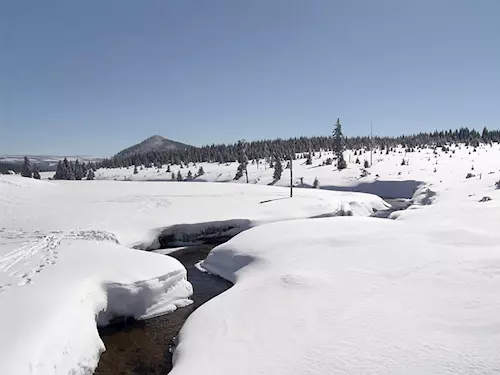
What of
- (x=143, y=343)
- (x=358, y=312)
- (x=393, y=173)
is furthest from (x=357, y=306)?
(x=393, y=173)

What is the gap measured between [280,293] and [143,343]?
5.02m

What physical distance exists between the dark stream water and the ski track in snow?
373cm

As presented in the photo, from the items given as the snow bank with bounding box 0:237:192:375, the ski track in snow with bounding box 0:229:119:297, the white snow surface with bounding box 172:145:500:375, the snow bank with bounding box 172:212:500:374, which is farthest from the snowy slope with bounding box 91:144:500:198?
Result: the snow bank with bounding box 0:237:192:375

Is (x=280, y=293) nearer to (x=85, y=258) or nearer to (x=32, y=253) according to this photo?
(x=85, y=258)

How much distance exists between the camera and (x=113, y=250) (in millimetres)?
17156

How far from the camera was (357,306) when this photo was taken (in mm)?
10766

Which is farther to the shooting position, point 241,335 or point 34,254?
point 34,254

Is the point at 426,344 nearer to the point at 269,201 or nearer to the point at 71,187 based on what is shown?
the point at 269,201

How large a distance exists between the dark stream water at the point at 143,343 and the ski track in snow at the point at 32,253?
373 centimetres

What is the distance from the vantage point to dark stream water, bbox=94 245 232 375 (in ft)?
34.6

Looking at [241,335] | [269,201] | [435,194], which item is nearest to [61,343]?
[241,335]

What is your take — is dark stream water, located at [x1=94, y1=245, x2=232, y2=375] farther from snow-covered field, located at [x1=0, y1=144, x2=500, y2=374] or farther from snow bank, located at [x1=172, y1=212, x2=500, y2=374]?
snow bank, located at [x1=172, y1=212, x2=500, y2=374]

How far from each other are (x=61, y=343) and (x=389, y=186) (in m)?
64.4

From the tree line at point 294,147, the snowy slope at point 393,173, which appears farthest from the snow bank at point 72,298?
the tree line at point 294,147
